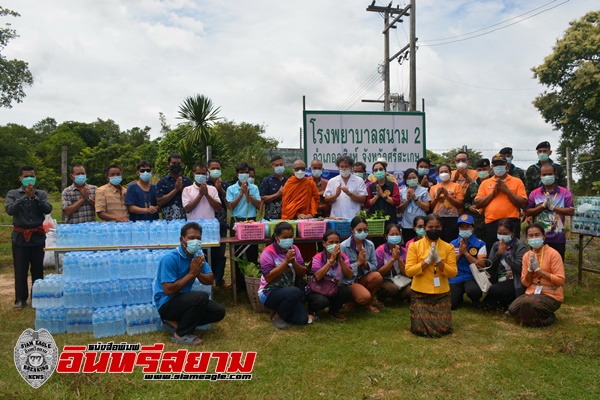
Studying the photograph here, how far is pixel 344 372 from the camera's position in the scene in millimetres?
4125

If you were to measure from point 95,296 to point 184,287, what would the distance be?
1.26 meters

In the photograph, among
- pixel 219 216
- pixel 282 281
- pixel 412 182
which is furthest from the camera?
pixel 219 216

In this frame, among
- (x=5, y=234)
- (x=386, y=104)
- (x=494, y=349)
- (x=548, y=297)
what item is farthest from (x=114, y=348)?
(x=386, y=104)

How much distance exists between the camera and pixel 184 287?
495 cm

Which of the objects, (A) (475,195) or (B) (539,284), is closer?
(B) (539,284)

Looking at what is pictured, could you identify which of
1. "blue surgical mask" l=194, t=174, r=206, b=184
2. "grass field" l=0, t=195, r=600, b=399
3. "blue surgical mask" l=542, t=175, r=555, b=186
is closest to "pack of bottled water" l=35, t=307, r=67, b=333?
"grass field" l=0, t=195, r=600, b=399

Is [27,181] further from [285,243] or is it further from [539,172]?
[539,172]

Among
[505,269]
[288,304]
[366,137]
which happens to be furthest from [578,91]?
[288,304]

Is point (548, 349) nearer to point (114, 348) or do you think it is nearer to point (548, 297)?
point (548, 297)

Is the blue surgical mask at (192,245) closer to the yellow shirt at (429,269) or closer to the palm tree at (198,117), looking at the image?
the yellow shirt at (429,269)

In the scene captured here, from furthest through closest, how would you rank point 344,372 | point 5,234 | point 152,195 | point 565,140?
point 565,140 → point 5,234 → point 152,195 → point 344,372

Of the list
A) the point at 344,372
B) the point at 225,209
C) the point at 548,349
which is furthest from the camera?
the point at 225,209

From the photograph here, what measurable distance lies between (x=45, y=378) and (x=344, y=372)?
8.70 ft

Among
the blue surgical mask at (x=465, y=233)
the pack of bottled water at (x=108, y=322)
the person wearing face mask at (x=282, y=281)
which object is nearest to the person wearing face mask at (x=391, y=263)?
the blue surgical mask at (x=465, y=233)
